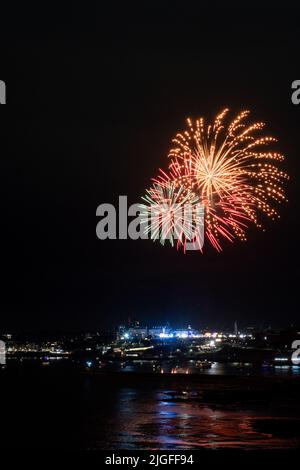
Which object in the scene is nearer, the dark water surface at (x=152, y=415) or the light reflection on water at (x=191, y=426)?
the light reflection on water at (x=191, y=426)

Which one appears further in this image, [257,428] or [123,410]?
[123,410]

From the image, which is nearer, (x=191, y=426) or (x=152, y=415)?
(x=191, y=426)

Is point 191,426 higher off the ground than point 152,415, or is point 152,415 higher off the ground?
point 191,426

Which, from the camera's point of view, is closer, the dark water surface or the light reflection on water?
the light reflection on water
